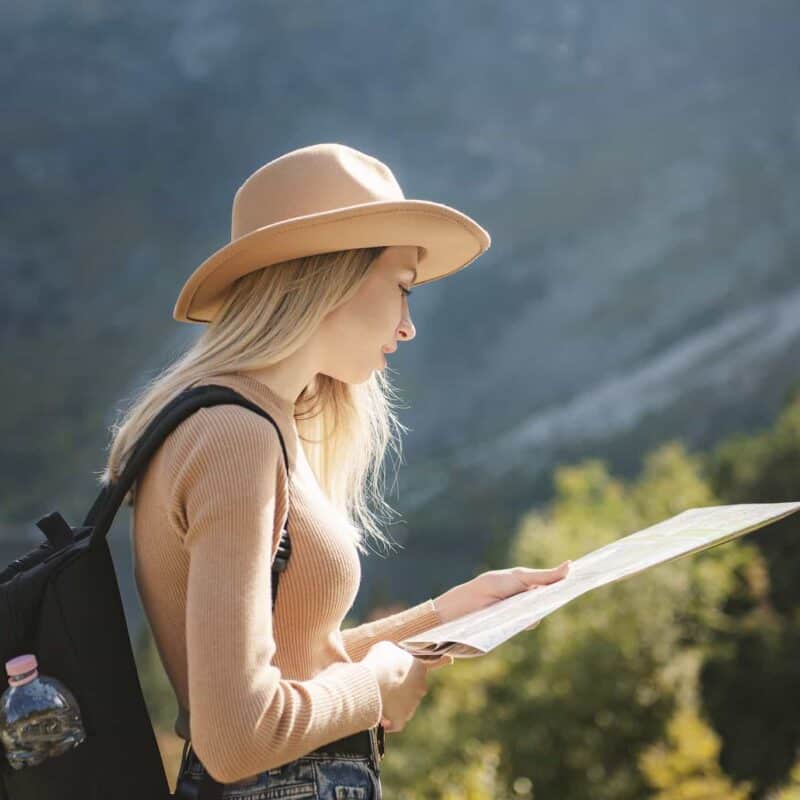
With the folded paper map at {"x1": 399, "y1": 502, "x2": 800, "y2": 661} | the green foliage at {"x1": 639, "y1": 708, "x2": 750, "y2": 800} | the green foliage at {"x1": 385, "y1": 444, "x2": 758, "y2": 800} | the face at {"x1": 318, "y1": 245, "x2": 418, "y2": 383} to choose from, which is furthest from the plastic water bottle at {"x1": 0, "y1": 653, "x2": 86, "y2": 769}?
the green foliage at {"x1": 385, "y1": 444, "x2": 758, "y2": 800}

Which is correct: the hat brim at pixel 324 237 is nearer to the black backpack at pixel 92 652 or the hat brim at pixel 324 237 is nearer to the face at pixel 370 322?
the face at pixel 370 322

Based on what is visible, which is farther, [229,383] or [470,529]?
[470,529]

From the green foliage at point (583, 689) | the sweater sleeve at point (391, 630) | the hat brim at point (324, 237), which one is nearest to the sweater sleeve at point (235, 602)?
the hat brim at point (324, 237)

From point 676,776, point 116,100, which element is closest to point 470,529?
point 116,100

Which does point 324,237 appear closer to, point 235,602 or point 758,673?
point 235,602

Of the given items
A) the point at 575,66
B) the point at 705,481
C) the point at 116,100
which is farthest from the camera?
the point at 575,66

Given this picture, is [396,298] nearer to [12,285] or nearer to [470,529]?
[12,285]

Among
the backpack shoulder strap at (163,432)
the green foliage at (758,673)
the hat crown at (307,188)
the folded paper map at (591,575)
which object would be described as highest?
the hat crown at (307,188)

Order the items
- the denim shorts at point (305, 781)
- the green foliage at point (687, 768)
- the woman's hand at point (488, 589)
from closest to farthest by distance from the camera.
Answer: the denim shorts at point (305, 781), the woman's hand at point (488, 589), the green foliage at point (687, 768)

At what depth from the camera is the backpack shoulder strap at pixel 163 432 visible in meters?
0.97

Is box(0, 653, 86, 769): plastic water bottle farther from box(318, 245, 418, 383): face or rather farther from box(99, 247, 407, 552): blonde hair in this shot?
box(318, 245, 418, 383): face

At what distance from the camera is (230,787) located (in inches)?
39.8

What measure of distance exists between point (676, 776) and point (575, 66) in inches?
379

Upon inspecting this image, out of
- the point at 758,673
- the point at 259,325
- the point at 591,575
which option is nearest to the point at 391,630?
the point at 591,575
